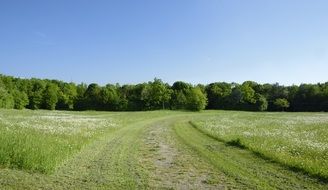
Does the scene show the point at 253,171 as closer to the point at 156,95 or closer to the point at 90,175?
the point at 90,175

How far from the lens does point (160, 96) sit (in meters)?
121

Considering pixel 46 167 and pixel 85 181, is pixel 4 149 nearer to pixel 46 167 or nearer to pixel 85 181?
pixel 46 167

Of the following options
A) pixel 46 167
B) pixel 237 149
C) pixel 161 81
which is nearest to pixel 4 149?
pixel 46 167

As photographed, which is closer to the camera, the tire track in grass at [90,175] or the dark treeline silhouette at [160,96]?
the tire track in grass at [90,175]

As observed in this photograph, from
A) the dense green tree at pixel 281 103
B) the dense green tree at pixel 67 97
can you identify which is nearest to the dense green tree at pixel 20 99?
the dense green tree at pixel 67 97

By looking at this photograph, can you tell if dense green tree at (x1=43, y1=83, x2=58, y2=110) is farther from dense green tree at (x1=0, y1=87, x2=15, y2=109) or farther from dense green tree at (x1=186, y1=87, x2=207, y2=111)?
dense green tree at (x1=186, y1=87, x2=207, y2=111)

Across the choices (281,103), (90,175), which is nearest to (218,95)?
(281,103)

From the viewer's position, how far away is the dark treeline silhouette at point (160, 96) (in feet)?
411

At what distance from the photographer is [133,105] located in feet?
429

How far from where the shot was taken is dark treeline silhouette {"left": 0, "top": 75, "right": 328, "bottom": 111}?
125 meters

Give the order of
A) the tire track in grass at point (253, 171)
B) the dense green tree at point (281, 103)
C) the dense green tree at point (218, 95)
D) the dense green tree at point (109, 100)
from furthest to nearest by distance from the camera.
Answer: the dense green tree at point (218, 95) → the dense green tree at point (281, 103) → the dense green tree at point (109, 100) → the tire track in grass at point (253, 171)

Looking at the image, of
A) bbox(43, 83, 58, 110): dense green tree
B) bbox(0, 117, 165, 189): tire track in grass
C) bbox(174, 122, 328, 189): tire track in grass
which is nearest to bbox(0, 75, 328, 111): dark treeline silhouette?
bbox(43, 83, 58, 110): dense green tree

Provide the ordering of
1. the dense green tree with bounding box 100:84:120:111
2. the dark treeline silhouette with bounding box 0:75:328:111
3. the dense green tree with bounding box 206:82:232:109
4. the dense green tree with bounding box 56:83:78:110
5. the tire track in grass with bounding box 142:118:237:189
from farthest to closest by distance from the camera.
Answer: the dense green tree with bounding box 206:82:232:109 < the dense green tree with bounding box 56:83:78:110 < the dense green tree with bounding box 100:84:120:111 < the dark treeline silhouette with bounding box 0:75:328:111 < the tire track in grass with bounding box 142:118:237:189

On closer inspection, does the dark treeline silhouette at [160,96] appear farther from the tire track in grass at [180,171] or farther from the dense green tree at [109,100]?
the tire track in grass at [180,171]
